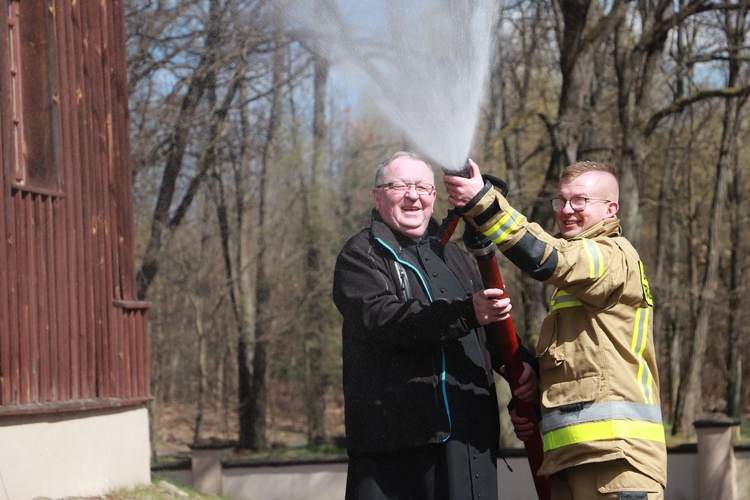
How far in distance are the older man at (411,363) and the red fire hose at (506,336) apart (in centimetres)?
9

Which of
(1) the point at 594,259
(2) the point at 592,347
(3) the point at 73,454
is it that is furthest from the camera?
(3) the point at 73,454

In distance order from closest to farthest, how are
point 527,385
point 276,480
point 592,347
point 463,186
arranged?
point 463,186
point 592,347
point 527,385
point 276,480

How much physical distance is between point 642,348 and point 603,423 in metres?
0.38

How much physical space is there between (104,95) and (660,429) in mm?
8729

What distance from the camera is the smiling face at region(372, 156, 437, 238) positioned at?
449 cm

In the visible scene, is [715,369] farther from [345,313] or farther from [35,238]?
[345,313]

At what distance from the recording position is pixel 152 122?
2058cm

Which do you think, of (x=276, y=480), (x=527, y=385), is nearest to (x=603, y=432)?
(x=527, y=385)

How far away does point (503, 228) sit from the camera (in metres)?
3.83

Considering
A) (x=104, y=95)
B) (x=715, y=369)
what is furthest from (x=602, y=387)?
(x=715, y=369)

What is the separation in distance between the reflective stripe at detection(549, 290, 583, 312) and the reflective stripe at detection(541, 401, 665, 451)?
0.40 metres

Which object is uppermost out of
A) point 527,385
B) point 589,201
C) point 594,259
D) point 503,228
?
point 589,201

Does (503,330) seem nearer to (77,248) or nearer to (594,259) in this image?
(594,259)

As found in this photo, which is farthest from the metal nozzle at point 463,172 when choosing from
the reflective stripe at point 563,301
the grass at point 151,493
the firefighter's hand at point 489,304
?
the grass at point 151,493
